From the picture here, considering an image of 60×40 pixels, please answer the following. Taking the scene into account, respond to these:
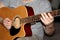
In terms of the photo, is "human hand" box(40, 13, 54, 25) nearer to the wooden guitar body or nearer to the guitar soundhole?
the wooden guitar body

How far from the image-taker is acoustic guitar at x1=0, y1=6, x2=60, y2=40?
1.59 meters

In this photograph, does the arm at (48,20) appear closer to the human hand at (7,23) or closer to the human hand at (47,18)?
the human hand at (47,18)

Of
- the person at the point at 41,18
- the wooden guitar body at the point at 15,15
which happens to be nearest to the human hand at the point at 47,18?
the person at the point at 41,18

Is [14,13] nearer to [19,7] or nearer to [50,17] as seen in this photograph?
[19,7]

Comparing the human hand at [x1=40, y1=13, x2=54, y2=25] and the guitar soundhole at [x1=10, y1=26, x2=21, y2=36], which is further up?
the human hand at [x1=40, y1=13, x2=54, y2=25]

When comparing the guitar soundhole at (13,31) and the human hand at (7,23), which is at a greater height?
the human hand at (7,23)

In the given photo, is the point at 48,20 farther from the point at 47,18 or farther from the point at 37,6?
the point at 37,6

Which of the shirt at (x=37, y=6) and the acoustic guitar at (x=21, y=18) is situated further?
the shirt at (x=37, y=6)

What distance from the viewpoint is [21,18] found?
1.61 m

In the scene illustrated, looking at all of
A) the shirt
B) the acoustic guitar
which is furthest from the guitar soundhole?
the shirt

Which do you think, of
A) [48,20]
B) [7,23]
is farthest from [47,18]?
[7,23]

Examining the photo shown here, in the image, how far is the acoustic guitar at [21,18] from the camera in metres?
1.59

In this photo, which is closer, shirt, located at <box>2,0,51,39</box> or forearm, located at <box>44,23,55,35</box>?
forearm, located at <box>44,23,55,35</box>

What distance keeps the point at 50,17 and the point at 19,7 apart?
28cm
